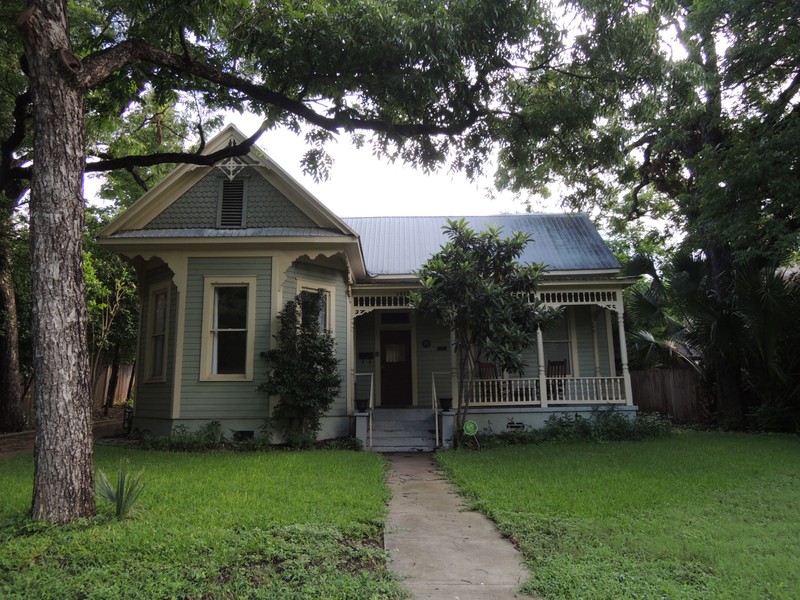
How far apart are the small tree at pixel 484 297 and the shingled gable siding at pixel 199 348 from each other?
3.11 metres

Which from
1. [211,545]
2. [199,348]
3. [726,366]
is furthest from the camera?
[726,366]

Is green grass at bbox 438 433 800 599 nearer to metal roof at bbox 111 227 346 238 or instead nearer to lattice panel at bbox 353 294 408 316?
lattice panel at bbox 353 294 408 316

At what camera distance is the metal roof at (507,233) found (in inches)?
556

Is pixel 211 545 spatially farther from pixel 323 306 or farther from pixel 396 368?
pixel 396 368

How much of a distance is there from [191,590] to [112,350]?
21008 millimetres

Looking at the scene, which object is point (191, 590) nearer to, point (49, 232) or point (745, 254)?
point (49, 232)

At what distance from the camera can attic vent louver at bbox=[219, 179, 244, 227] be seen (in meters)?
11.3

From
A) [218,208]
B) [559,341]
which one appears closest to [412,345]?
[559,341]

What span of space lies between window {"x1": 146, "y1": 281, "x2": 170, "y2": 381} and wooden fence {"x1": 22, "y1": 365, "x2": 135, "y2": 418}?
9.34 meters

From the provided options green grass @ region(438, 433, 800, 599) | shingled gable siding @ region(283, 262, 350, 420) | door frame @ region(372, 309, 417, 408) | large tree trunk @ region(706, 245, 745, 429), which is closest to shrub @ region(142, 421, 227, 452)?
shingled gable siding @ region(283, 262, 350, 420)

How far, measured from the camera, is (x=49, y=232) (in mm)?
4977

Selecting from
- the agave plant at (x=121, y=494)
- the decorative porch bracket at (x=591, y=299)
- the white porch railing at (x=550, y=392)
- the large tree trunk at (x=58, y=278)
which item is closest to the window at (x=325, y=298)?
the white porch railing at (x=550, y=392)

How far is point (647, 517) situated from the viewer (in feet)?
17.3

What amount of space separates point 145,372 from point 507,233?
33.7 feet
